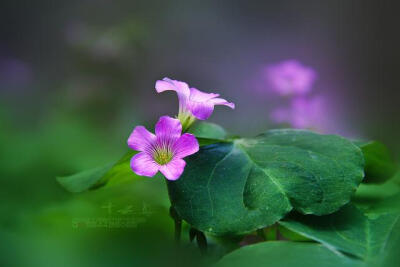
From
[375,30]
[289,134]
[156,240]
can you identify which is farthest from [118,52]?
[375,30]

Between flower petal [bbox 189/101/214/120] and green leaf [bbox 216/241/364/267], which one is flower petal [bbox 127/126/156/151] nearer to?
flower petal [bbox 189/101/214/120]

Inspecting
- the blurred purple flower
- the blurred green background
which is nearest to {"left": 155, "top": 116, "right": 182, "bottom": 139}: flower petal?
the blurred green background

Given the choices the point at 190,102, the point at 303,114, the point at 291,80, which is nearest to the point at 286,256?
the point at 190,102

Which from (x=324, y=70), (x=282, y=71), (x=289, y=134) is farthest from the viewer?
(x=324, y=70)

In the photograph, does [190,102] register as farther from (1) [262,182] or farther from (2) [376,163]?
(2) [376,163]

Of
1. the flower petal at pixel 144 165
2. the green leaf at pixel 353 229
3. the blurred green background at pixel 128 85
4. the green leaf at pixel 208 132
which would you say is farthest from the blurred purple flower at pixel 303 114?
the flower petal at pixel 144 165

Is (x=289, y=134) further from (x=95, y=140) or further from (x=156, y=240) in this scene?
(x=95, y=140)

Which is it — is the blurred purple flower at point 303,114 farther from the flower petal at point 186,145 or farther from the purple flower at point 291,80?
the flower petal at point 186,145
